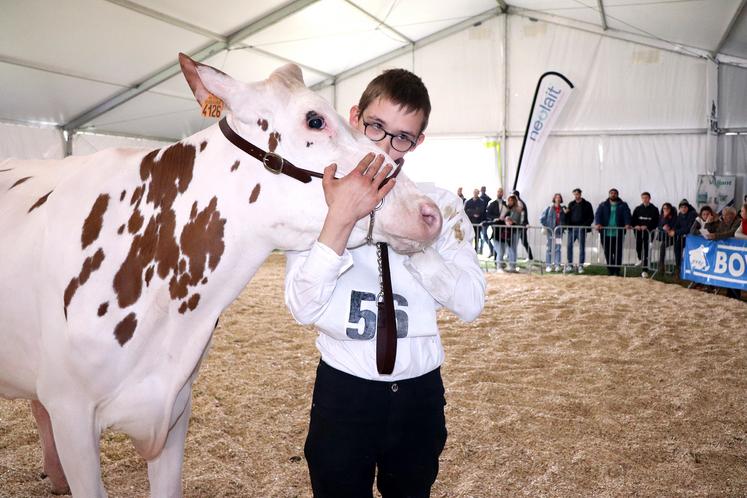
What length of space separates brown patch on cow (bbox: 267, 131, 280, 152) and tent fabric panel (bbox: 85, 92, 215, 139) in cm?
1202

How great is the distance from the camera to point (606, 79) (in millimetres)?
13750

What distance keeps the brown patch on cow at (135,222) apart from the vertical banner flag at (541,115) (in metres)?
13.3

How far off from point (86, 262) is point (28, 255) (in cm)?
25

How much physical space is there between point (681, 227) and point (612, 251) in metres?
1.36

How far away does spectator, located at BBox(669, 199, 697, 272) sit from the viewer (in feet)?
33.8

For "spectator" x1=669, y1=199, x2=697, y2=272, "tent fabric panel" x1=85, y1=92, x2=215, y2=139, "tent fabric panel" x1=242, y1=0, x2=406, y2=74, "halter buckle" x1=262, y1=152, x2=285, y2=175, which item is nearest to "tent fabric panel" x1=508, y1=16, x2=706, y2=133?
"spectator" x1=669, y1=199, x2=697, y2=272

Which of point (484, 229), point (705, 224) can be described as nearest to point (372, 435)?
point (705, 224)

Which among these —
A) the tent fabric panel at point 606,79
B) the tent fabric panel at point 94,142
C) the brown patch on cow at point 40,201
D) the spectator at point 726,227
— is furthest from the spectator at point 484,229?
the brown patch on cow at point 40,201

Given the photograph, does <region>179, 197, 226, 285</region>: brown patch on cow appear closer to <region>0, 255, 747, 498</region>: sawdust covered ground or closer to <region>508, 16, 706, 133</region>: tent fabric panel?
<region>0, 255, 747, 498</region>: sawdust covered ground

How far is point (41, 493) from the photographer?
2.54 metres

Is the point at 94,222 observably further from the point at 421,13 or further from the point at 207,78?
the point at 421,13

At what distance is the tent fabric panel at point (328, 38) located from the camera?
11.6 m

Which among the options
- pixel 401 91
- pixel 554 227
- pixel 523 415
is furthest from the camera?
pixel 554 227

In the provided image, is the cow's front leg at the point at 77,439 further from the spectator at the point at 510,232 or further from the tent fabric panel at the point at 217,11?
the spectator at the point at 510,232
